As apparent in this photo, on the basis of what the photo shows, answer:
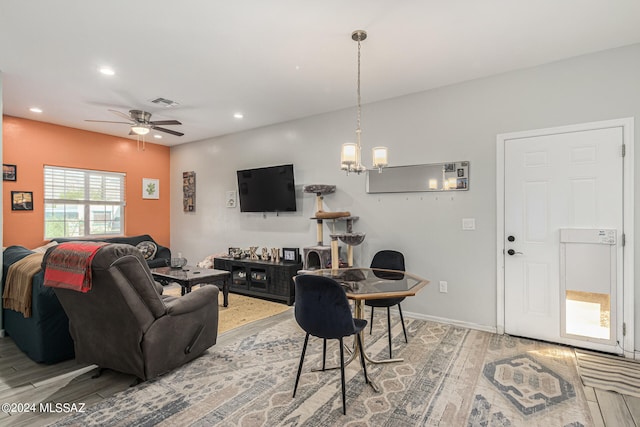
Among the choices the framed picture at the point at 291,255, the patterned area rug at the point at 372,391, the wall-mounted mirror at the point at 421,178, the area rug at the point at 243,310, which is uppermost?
the wall-mounted mirror at the point at 421,178

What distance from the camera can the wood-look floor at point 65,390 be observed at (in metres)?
2.01

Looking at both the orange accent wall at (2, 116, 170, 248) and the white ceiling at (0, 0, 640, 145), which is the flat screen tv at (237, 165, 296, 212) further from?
the orange accent wall at (2, 116, 170, 248)

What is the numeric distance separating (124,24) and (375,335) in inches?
140

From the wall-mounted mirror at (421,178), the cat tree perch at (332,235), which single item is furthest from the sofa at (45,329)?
the wall-mounted mirror at (421,178)

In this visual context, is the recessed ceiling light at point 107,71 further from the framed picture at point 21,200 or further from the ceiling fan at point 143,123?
the framed picture at point 21,200

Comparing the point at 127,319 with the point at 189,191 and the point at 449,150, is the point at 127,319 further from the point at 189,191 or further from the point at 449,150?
the point at 189,191

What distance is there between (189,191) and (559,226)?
6.03m

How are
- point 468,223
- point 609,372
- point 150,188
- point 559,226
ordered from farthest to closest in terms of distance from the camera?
point 150,188
point 468,223
point 559,226
point 609,372

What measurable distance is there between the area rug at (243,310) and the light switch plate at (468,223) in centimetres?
249

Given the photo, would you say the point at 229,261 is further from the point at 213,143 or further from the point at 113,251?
the point at 113,251

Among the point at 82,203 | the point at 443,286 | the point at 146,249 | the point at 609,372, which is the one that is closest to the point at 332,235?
the point at 443,286

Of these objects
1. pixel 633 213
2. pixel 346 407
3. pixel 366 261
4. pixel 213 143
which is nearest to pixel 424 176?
pixel 366 261

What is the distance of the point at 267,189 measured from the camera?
205 inches

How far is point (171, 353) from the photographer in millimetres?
2492
